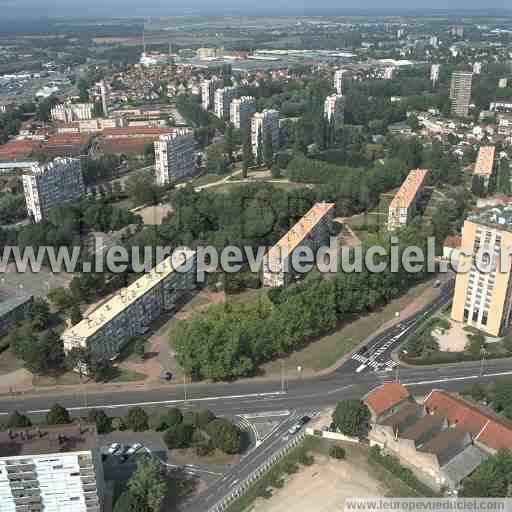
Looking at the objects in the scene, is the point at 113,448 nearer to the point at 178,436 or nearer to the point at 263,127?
the point at 178,436

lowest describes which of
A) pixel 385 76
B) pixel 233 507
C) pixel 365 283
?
pixel 233 507

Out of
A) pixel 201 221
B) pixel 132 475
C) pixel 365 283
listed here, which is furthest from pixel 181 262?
pixel 132 475

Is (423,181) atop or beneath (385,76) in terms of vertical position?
beneath

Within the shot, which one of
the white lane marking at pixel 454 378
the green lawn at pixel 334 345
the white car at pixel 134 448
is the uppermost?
the green lawn at pixel 334 345

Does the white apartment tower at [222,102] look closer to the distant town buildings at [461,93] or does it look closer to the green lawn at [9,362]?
the distant town buildings at [461,93]

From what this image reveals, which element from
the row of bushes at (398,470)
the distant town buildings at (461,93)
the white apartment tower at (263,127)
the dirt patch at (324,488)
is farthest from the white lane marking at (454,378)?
the distant town buildings at (461,93)

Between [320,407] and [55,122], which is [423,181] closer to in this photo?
[320,407]

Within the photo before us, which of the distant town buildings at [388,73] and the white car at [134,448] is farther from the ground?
the distant town buildings at [388,73]
